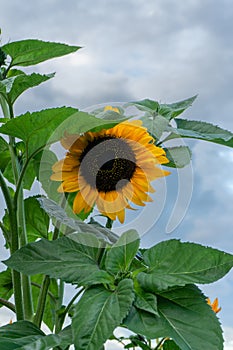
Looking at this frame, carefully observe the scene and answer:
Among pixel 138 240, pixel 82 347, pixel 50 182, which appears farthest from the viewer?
pixel 50 182

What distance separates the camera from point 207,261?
0.59m

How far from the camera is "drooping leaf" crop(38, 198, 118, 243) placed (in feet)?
2.00

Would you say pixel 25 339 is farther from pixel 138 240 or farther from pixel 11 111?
pixel 11 111

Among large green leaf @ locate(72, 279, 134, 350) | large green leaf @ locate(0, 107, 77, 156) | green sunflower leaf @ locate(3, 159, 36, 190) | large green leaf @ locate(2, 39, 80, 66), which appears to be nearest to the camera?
large green leaf @ locate(72, 279, 134, 350)

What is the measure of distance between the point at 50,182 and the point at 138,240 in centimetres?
16

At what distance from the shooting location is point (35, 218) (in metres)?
0.83

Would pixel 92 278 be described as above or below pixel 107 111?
below

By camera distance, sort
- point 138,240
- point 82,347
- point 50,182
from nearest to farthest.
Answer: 1. point 82,347
2. point 138,240
3. point 50,182

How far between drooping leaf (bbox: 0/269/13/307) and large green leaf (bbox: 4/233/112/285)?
0.26m

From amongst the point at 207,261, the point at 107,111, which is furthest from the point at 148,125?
the point at 207,261

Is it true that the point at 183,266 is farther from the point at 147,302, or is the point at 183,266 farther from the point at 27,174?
the point at 27,174

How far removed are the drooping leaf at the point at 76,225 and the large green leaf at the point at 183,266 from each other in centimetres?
5

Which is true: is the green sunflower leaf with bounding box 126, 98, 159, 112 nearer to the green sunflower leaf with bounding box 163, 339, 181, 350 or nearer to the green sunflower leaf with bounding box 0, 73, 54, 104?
the green sunflower leaf with bounding box 0, 73, 54, 104

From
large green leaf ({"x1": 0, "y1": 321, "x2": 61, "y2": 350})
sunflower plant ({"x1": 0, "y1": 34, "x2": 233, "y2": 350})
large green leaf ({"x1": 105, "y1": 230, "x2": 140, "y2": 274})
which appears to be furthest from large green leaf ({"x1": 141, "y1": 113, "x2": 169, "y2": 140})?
large green leaf ({"x1": 0, "y1": 321, "x2": 61, "y2": 350})
